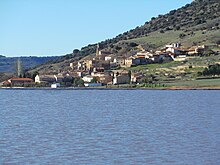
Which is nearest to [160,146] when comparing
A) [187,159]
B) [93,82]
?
[187,159]

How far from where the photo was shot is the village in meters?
116

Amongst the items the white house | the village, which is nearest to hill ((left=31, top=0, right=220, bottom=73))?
the village

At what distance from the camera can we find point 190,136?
2750cm

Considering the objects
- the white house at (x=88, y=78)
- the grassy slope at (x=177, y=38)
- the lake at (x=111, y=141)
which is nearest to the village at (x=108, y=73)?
the white house at (x=88, y=78)

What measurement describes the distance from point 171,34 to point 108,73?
160 ft

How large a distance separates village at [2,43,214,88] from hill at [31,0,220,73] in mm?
8146

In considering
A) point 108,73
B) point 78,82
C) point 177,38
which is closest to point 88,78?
point 78,82

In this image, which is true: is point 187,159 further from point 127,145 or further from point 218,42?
point 218,42

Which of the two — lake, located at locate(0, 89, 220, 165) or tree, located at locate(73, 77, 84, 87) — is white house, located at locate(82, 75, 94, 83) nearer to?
tree, located at locate(73, 77, 84, 87)

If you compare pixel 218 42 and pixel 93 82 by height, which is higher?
pixel 218 42

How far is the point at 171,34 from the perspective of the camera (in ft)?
547

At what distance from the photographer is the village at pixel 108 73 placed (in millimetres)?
115500

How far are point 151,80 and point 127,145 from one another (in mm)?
80523

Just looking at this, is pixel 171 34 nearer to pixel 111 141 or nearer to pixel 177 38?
pixel 177 38
